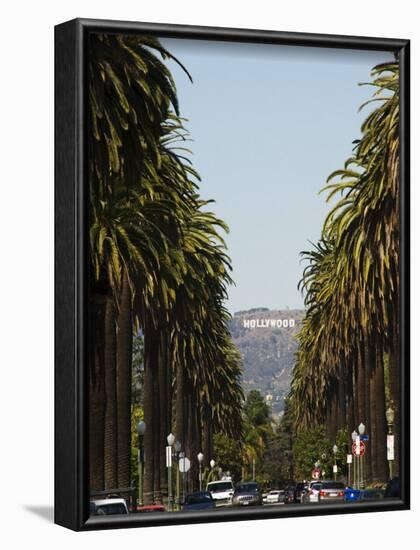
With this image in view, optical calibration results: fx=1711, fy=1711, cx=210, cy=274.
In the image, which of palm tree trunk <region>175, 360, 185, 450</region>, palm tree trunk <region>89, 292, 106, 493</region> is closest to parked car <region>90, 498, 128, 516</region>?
palm tree trunk <region>89, 292, 106, 493</region>

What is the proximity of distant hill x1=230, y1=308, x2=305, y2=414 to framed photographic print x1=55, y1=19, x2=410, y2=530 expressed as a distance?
0.07 feet

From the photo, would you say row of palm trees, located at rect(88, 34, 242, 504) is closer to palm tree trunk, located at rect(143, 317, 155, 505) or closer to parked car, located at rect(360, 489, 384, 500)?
palm tree trunk, located at rect(143, 317, 155, 505)

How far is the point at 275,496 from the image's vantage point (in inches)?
694

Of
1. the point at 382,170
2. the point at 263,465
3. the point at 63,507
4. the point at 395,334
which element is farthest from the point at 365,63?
the point at 63,507

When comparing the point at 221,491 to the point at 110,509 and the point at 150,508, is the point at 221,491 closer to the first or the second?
the point at 150,508

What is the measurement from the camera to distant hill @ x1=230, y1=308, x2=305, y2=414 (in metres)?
17.5

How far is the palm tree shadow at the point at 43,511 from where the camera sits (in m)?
17.3

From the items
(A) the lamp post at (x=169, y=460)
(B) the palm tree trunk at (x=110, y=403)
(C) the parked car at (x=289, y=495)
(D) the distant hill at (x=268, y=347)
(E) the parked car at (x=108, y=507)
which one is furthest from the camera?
(C) the parked car at (x=289, y=495)

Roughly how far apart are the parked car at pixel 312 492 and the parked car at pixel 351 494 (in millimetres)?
368

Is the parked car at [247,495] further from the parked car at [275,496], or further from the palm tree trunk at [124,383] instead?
the palm tree trunk at [124,383]

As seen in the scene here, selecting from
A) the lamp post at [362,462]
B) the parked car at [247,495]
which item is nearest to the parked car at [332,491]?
the lamp post at [362,462]

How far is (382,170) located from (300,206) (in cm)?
107

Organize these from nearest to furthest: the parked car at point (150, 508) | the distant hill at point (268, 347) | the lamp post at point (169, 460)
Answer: the parked car at point (150, 508) → the lamp post at point (169, 460) → the distant hill at point (268, 347)

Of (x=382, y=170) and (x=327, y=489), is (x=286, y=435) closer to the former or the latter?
(x=327, y=489)
